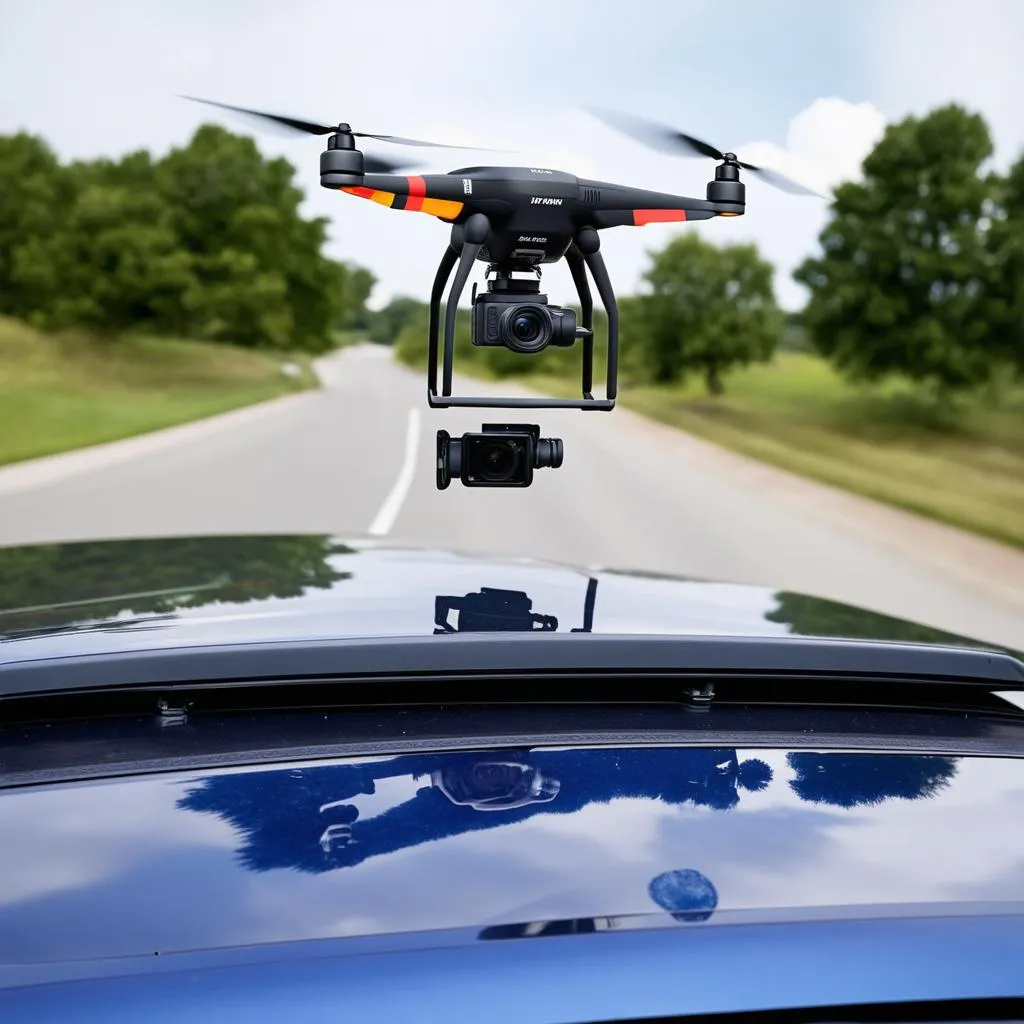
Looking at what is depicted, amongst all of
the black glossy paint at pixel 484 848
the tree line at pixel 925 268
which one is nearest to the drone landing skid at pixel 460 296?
the black glossy paint at pixel 484 848

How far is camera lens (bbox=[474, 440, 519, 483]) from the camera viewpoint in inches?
78.5

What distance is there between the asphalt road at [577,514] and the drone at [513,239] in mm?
5933

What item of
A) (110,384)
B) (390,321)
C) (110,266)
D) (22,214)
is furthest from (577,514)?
(390,321)

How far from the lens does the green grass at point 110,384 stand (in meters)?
29.7

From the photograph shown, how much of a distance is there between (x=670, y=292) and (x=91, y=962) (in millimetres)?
61812

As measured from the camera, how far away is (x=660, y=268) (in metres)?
62.1

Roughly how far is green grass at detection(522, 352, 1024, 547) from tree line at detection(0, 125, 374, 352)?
22624mm

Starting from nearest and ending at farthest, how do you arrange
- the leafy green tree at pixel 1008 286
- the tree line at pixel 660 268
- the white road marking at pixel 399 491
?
the white road marking at pixel 399 491, the leafy green tree at pixel 1008 286, the tree line at pixel 660 268

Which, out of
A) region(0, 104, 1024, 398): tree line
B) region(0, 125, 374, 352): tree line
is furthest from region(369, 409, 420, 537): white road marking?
region(0, 125, 374, 352): tree line

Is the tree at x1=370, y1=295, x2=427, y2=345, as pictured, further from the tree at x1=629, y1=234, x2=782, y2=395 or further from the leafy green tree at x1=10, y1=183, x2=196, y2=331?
the tree at x1=629, y1=234, x2=782, y2=395

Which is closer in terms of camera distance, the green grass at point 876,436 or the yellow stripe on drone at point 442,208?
the yellow stripe on drone at point 442,208

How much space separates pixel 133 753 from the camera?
4.86 feet

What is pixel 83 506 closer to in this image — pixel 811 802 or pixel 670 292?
pixel 811 802

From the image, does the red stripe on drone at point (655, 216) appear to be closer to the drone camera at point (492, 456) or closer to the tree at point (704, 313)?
the drone camera at point (492, 456)
